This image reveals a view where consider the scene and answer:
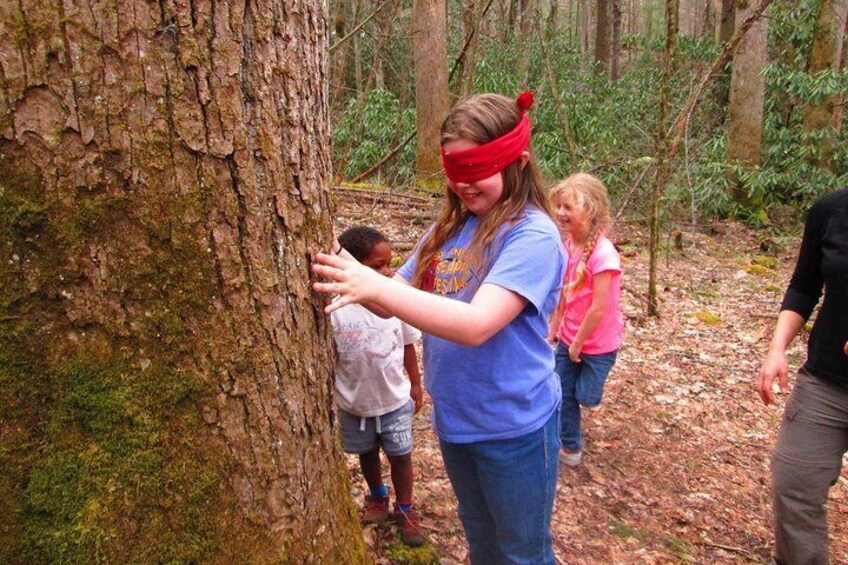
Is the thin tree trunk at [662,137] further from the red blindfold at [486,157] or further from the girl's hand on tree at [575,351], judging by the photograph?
the red blindfold at [486,157]

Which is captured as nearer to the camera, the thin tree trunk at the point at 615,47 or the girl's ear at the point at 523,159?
the girl's ear at the point at 523,159

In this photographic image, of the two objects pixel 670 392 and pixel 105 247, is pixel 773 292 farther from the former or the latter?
pixel 105 247

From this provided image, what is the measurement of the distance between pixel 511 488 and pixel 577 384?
200 centimetres

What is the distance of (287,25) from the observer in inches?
64.1

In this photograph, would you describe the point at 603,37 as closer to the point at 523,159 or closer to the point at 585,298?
the point at 585,298

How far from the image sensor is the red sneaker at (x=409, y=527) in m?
3.08

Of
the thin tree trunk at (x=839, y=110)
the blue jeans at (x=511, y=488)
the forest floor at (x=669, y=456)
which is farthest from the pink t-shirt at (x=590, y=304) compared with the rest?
the thin tree trunk at (x=839, y=110)

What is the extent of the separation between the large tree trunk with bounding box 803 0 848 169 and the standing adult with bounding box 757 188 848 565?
11.2 meters

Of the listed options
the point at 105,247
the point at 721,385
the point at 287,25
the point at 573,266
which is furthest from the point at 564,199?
the point at 721,385

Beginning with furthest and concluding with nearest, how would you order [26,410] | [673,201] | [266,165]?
[673,201] < [266,165] < [26,410]

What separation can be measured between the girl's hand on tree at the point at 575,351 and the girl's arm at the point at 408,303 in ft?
7.23

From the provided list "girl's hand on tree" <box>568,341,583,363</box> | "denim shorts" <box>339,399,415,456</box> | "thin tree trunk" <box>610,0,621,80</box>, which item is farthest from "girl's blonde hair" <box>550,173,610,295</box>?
"thin tree trunk" <box>610,0,621,80</box>

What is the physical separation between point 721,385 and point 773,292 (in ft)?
12.7

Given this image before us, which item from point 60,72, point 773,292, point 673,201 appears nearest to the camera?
point 60,72
